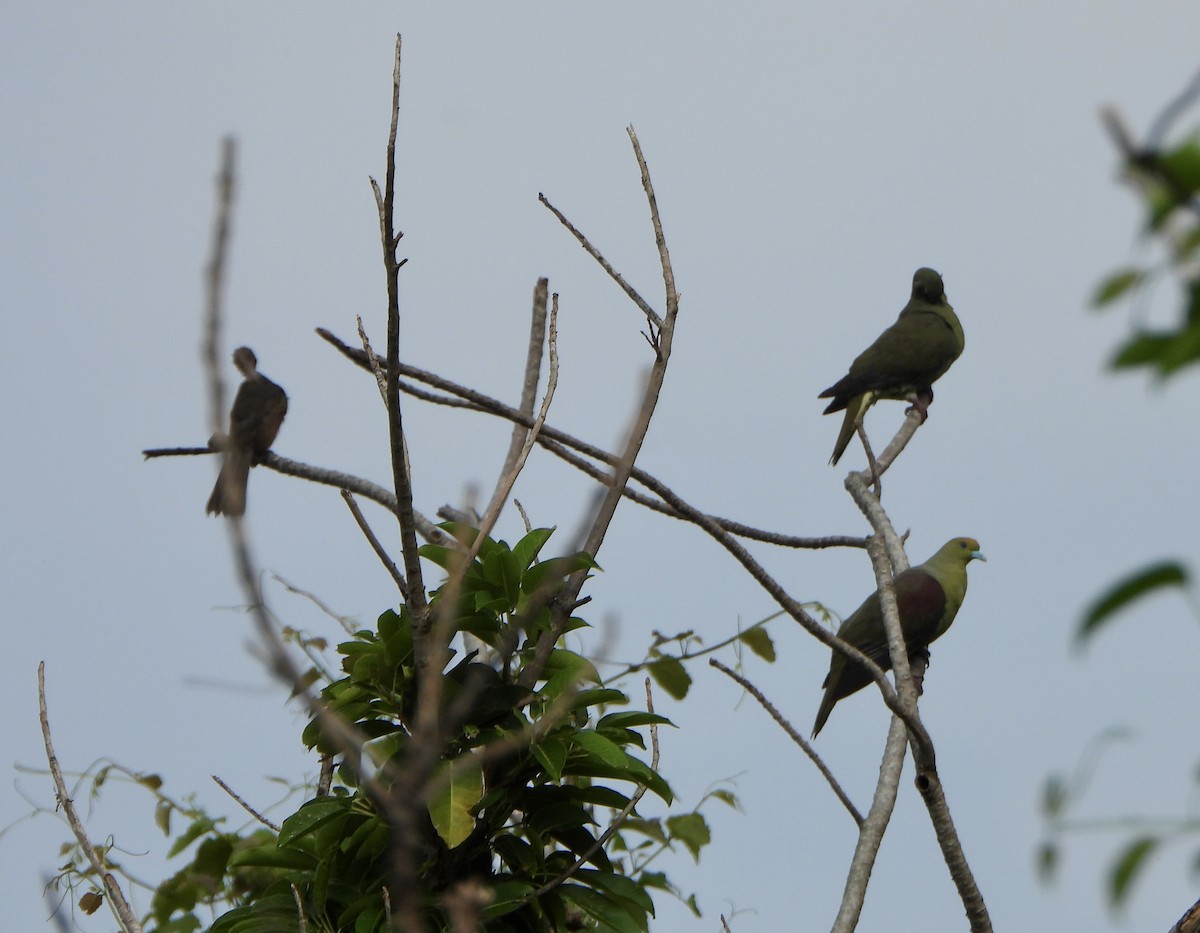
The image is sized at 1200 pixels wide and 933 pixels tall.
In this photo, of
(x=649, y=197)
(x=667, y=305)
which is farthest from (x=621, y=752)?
(x=649, y=197)

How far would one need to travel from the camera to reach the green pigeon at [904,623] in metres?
6.04

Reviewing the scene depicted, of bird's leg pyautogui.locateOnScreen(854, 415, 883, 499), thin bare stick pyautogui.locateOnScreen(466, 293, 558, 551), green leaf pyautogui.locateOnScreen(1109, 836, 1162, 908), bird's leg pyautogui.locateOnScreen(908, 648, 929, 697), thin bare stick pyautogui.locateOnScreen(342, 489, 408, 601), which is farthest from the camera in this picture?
bird's leg pyautogui.locateOnScreen(908, 648, 929, 697)

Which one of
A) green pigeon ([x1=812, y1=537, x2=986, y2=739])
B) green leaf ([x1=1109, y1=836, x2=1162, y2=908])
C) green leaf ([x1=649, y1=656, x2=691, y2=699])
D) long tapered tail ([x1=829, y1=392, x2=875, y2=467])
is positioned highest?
long tapered tail ([x1=829, y1=392, x2=875, y2=467])

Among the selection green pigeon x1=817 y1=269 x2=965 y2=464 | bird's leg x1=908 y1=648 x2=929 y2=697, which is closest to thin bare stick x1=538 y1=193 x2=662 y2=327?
bird's leg x1=908 y1=648 x2=929 y2=697

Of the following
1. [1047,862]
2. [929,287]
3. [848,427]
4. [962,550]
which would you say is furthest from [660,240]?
[929,287]

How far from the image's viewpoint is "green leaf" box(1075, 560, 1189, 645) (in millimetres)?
856

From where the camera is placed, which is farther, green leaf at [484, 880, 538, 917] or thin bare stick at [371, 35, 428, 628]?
green leaf at [484, 880, 538, 917]

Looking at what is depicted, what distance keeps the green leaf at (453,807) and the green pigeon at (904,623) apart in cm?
339

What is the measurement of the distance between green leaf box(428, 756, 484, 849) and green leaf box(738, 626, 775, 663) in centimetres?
208

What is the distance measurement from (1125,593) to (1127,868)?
19 centimetres

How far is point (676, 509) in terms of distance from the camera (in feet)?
9.81

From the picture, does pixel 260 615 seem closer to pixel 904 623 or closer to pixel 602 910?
pixel 602 910

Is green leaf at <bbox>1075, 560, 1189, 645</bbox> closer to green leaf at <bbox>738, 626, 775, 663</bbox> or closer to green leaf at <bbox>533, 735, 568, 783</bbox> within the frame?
green leaf at <bbox>533, 735, 568, 783</bbox>

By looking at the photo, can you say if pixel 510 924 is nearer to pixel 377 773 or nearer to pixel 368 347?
pixel 377 773
